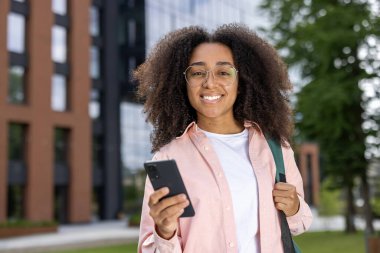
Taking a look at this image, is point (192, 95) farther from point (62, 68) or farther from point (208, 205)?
point (62, 68)

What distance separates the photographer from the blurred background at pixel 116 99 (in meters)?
16.6

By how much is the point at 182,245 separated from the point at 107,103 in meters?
30.7

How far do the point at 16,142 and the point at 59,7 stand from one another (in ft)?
27.6

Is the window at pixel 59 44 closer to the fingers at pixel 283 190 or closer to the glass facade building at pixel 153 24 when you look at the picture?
the glass facade building at pixel 153 24

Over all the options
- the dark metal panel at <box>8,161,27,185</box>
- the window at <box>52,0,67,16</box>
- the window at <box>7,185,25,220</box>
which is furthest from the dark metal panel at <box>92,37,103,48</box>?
the window at <box>7,185,25,220</box>

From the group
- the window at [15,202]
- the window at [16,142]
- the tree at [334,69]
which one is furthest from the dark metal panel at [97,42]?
the tree at [334,69]

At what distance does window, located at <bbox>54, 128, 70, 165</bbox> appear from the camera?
29469 millimetres

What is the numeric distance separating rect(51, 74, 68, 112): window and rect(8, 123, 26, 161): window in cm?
228

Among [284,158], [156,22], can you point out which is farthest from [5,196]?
[284,158]

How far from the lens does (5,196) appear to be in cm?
2553

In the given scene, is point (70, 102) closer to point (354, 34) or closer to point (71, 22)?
point (71, 22)

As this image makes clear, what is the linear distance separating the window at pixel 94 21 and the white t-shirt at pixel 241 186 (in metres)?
31.1

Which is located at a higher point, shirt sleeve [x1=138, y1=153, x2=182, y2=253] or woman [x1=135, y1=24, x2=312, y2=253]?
woman [x1=135, y1=24, x2=312, y2=253]

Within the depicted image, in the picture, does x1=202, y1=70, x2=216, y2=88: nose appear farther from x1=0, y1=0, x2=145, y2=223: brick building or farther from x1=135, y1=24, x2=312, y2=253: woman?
x1=0, y1=0, x2=145, y2=223: brick building
